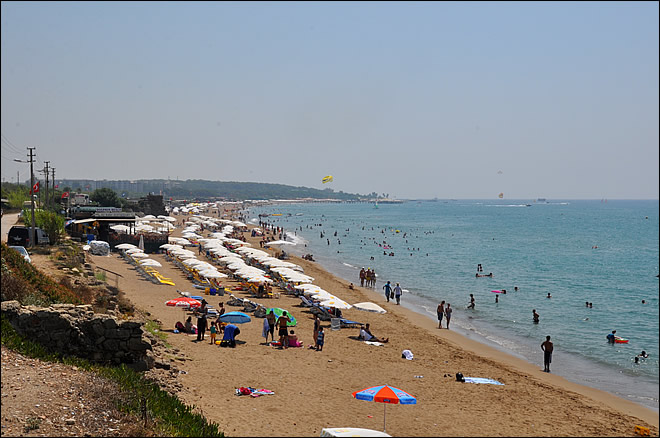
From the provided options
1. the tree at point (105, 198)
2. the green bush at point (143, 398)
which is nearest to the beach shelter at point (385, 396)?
the green bush at point (143, 398)

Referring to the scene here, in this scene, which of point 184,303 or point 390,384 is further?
point 184,303

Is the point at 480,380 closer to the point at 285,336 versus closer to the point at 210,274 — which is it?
the point at 285,336

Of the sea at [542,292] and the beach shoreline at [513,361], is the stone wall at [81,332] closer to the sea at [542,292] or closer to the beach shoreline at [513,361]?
the beach shoreline at [513,361]

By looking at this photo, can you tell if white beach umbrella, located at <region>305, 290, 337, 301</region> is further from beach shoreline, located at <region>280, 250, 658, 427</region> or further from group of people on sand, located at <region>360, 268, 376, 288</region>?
group of people on sand, located at <region>360, 268, 376, 288</region>

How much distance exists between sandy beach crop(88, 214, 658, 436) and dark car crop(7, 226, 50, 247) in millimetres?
13117

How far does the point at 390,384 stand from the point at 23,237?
2440cm

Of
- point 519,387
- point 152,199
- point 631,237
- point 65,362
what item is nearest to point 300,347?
point 519,387

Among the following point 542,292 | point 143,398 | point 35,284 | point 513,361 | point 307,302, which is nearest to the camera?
point 143,398

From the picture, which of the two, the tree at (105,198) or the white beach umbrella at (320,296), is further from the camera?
the tree at (105,198)

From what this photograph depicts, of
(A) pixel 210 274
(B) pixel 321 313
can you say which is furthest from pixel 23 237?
(B) pixel 321 313

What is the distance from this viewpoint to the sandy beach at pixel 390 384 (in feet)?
33.1

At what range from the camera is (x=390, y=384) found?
1310 cm

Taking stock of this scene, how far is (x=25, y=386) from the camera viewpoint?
7645 millimetres

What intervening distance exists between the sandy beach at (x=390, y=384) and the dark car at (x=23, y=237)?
13117 millimetres
